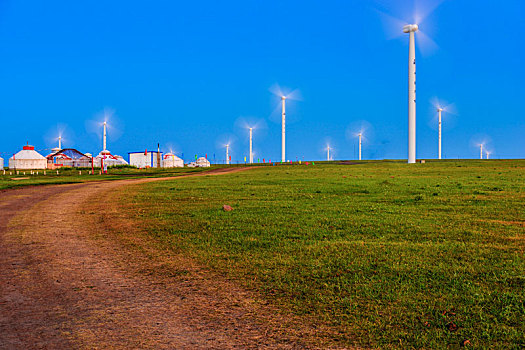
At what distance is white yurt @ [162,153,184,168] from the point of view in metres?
115

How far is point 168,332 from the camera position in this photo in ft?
16.1

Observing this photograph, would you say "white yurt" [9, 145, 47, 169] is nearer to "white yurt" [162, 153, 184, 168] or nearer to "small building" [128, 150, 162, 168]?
"small building" [128, 150, 162, 168]

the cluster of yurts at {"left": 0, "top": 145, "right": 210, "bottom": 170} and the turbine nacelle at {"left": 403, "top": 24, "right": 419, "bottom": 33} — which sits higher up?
the turbine nacelle at {"left": 403, "top": 24, "right": 419, "bottom": 33}

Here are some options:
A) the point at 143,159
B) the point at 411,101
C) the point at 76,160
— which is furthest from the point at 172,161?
the point at 411,101

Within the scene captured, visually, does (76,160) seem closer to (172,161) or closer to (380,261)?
(172,161)

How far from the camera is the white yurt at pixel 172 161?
115m

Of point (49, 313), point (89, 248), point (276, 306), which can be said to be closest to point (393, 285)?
point (276, 306)

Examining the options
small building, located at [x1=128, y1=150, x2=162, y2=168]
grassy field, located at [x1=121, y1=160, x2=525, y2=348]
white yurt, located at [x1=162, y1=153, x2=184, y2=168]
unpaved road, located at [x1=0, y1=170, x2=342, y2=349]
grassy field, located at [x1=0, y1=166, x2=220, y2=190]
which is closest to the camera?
unpaved road, located at [x1=0, y1=170, x2=342, y2=349]

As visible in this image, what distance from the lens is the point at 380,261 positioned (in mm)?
7691

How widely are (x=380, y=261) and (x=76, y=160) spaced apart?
11078cm

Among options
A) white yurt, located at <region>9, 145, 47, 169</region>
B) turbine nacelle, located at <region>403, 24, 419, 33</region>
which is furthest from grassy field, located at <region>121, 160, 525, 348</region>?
white yurt, located at <region>9, 145, 47, 169</region>

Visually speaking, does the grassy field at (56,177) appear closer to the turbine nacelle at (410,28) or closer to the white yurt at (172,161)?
the turbine nacelle at (410,28)

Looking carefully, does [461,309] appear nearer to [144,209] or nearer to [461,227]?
[461,227]

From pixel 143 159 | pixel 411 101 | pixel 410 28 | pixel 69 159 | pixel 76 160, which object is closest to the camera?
pixel 411 101
